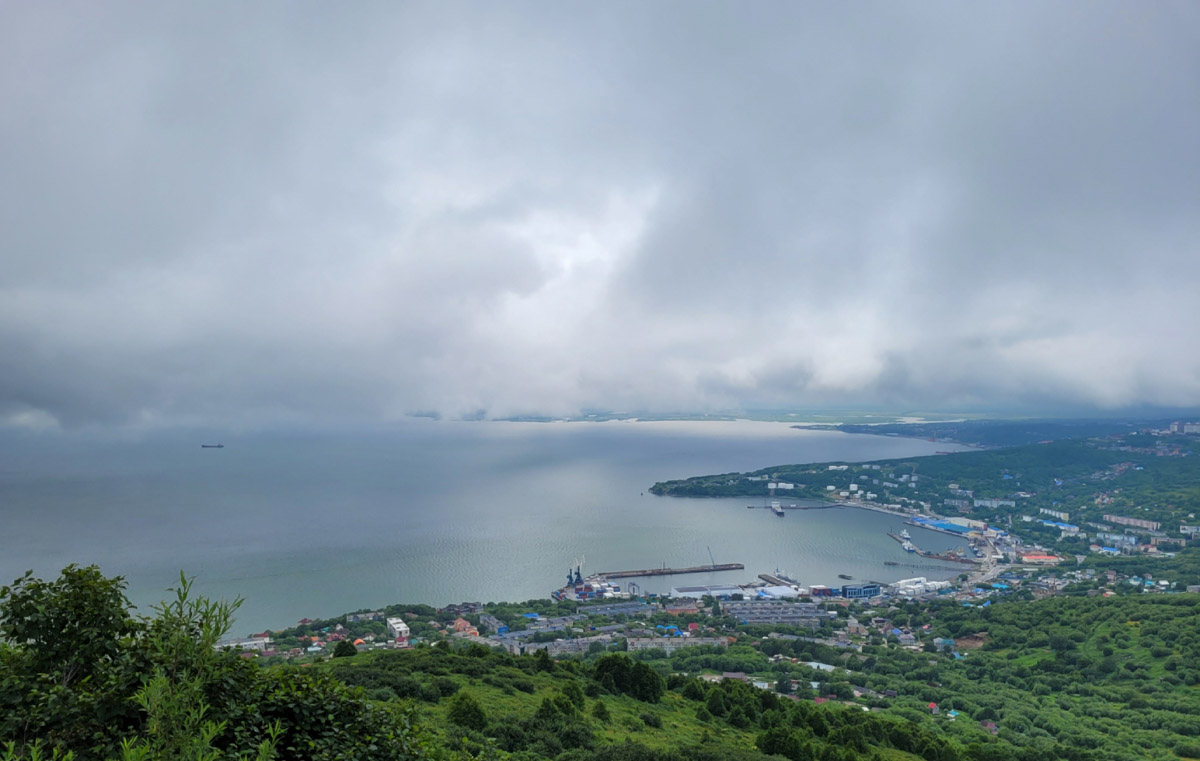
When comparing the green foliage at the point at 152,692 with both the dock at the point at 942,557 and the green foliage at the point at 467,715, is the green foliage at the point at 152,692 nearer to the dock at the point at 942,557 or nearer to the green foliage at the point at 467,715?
the green foliage at the point at 467,715

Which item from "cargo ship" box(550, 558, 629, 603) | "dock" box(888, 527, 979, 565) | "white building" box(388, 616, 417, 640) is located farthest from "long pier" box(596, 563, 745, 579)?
"white building" box(388, 616, 417, 640)

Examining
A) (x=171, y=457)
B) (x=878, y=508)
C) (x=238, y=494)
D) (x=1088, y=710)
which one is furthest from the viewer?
(x=171, y=457)

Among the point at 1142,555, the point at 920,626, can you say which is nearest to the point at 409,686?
the point at 920,626

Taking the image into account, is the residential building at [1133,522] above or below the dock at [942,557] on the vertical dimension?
above

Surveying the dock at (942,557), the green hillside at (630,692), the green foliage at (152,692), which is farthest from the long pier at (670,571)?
the green foliage at (152,692)

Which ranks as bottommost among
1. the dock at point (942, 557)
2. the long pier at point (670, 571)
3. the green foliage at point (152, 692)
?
the dock at point (942, 557)

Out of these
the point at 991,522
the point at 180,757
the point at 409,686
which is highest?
the point at 180,757

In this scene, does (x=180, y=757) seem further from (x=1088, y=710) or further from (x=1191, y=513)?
(x=1191, y=513)
